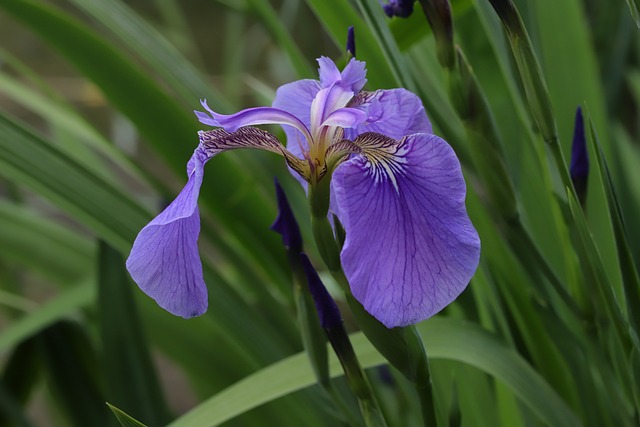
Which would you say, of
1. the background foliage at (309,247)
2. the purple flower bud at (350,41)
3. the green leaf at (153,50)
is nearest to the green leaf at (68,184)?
the background foliage at (309,247)

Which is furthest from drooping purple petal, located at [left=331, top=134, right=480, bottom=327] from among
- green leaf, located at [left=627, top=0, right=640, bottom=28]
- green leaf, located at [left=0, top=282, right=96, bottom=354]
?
green leaf, located at [left=0, top=282, right=96, bottom=354]

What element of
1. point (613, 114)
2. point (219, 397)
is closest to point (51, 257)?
point (219, 397)

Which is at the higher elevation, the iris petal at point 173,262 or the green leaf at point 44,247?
the green leaf at point 44,247

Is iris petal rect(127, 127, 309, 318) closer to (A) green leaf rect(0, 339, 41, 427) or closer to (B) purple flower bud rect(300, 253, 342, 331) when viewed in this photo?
(B) purple flower bud rect(300, 253, 342, 331)

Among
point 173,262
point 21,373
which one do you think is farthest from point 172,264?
point 21,373

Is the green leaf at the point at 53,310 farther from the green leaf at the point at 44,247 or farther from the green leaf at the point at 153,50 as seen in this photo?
the green leaf at the point at 153,50

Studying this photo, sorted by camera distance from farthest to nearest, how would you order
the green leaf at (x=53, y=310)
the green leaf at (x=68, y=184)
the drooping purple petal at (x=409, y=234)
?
1. the green leaf at (x=53, y=310)
2. the green leaf at (x=68, y=184)
3. the drooping purple petal at (x=409, y=234)

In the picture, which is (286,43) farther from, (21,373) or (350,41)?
(21,373)
